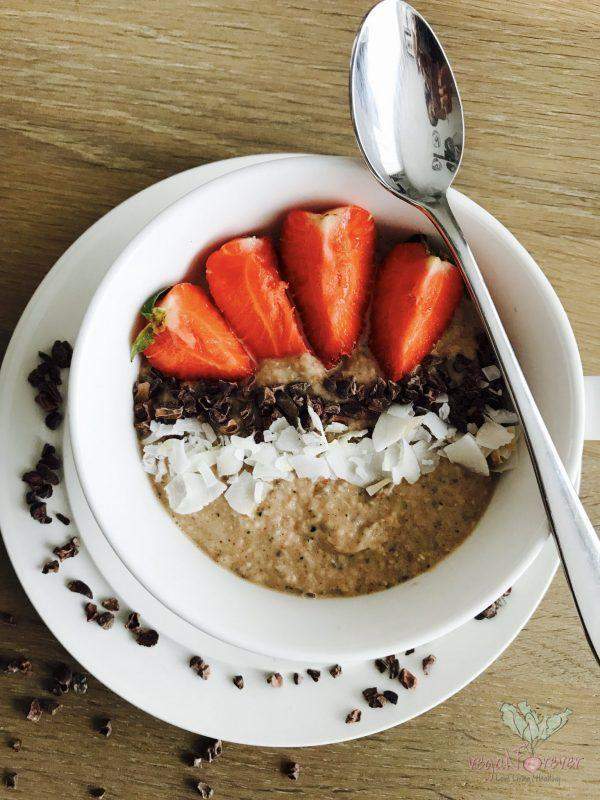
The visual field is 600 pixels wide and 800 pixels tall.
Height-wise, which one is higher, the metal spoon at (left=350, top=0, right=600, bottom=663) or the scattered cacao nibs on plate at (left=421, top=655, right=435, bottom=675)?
the metal spoon at (left=350, top=0, right=600, bottom=663)

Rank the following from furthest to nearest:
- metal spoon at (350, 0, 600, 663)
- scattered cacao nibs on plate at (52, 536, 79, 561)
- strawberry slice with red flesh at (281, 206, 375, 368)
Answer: scattered cacao nibs on plate at (52, 536, 79, 561) → strawberry slice with red flesh at (281, 206, 375, 368) → metal spoon at (350, 0, 600, 663)

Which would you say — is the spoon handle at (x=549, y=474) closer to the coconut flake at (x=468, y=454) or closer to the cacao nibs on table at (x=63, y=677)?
the coconut flake at (x=468, y=454)

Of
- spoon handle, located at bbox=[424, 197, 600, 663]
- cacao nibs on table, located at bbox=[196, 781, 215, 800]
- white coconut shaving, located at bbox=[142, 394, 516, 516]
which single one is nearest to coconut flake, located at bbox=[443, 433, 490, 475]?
white coconut shaving, located at bbox=[142, 394, 516, 516]

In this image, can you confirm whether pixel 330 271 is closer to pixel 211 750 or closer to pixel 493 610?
pixel 493 610

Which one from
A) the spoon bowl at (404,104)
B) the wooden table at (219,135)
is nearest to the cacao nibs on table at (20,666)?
the wooden table at (219,135)

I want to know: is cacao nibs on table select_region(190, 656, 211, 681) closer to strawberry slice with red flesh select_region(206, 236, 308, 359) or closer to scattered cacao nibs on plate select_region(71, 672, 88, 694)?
scattered cacao nibs on plate select_region(71, 672, 88, 694)
